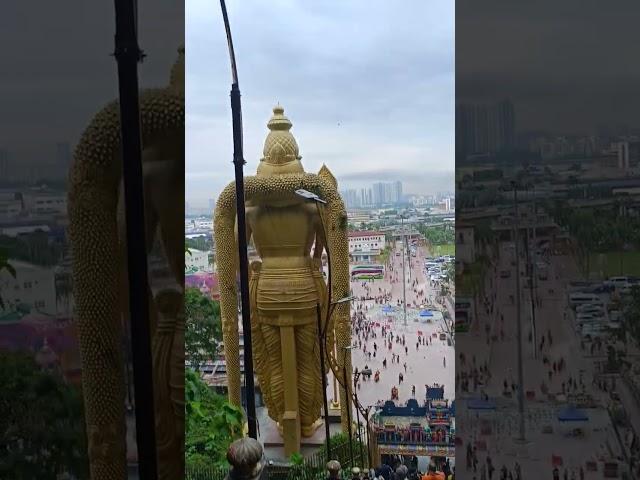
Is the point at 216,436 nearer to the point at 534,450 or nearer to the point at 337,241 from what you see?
the point at 337,241

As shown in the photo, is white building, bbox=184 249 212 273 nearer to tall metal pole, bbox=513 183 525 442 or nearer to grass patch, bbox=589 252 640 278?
tall metal pole, bbox=513 183 525 442

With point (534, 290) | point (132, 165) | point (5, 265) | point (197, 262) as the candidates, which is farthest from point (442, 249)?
point (5, 265)

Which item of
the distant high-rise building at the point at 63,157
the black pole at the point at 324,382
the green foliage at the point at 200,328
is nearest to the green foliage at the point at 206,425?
the green foliage at the point at 200,328

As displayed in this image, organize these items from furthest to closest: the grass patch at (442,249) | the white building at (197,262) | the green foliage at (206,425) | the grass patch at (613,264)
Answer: the white building at (197,262) < the green foliage at (206,425) < the grass patch at (442,249) < the grass patch at (613,264)

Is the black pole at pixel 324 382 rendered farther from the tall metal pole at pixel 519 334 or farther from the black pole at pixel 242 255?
the tall metal pole at pixel 519 334

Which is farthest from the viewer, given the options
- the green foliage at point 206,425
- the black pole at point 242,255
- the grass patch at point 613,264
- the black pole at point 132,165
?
the green foliage at point 206,425

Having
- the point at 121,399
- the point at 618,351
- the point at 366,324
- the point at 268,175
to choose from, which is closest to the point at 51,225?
the point at 121,399

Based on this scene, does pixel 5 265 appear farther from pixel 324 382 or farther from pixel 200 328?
pixel 324 382

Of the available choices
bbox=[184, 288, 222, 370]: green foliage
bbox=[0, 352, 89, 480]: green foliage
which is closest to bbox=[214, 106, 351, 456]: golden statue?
bbox=[184, 288, 222, 370]: green foliage
